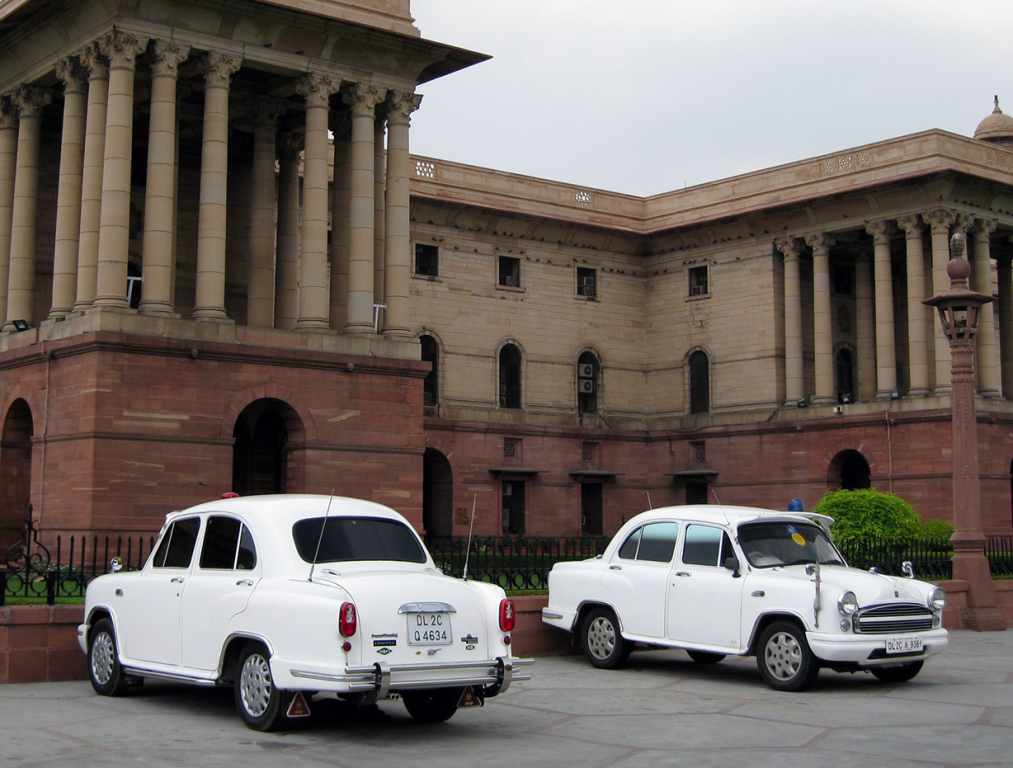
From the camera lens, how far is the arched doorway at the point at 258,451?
32.2 meters

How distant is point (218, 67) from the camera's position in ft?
98.2

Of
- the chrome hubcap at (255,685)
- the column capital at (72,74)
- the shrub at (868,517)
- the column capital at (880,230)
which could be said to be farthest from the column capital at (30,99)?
the column capital at (880,230)

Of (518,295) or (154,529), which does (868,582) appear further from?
(518,295)

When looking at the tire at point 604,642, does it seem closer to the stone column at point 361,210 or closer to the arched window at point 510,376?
the stone column at point 361,210

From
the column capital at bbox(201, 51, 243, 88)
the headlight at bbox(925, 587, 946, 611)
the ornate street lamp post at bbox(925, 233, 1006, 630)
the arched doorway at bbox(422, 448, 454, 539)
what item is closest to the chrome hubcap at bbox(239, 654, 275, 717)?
the headlight at bbox(925, 587, 946, 611)

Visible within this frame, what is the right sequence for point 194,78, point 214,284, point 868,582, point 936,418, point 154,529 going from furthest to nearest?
point 936,418 < point 194,78 < point 214,284 < point 154,529 < point 868,582

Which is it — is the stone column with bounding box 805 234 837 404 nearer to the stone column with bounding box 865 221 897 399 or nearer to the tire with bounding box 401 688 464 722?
the stone column with bounding box 865 221 897 399

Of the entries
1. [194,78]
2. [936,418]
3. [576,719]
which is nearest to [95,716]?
[576,719]

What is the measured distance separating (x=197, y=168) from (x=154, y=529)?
1140 centimetres

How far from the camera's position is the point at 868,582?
15031 mm

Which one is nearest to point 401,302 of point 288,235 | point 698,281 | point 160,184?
point 288,235

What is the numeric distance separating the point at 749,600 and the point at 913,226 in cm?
3354

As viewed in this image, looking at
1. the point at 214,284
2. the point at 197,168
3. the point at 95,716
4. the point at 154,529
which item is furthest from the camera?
the point at 197,168

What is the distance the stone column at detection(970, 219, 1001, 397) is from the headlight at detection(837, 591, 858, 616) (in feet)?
108
